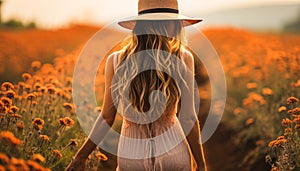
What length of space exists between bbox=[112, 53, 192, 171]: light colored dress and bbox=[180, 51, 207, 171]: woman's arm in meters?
0.06

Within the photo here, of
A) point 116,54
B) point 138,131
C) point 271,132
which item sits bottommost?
point 271,132

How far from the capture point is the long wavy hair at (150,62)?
2.44 meters

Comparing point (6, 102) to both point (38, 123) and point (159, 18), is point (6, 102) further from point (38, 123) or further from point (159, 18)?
point (159, 18)

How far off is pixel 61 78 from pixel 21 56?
2.09 m

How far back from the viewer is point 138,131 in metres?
2.55

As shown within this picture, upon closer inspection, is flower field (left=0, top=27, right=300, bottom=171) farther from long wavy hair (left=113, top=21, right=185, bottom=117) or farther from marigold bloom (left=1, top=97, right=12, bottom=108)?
long wavy hair (left=113, top=21, right=185, bottom=117)

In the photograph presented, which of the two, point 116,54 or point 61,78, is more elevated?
point 116,54

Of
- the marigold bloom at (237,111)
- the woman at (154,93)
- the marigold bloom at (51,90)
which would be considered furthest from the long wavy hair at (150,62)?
the marigold bloom at (237,111)

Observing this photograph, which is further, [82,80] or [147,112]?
[82,80]

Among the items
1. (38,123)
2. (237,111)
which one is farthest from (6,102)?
(237,111)

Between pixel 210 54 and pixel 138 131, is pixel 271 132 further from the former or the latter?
pixel 210 54

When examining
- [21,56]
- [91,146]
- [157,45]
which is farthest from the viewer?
[21,56]

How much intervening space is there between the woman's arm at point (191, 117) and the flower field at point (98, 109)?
2.43 feet

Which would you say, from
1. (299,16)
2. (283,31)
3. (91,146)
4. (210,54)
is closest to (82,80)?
(91,146)
